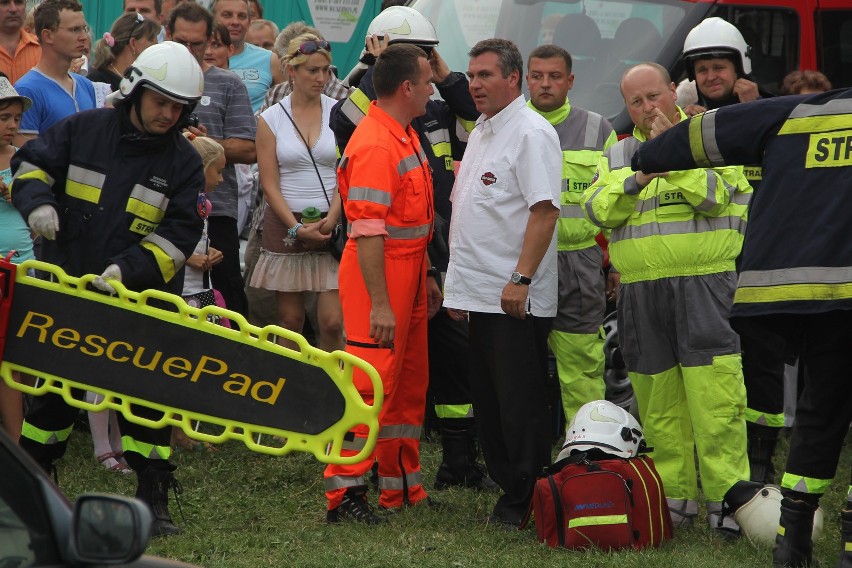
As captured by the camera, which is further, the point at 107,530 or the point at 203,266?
the point at 203,266

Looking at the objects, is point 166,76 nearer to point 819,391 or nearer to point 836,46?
point 819,391

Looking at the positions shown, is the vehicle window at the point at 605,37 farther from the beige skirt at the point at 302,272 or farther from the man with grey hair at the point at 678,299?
the man with grey hair at the point at 678,299

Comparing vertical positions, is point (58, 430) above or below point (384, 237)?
below

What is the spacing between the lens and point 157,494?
602 centimetres

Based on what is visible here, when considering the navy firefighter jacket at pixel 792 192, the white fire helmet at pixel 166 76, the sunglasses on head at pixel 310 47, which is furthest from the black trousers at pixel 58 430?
the sunglasses on head at pixel 310 47

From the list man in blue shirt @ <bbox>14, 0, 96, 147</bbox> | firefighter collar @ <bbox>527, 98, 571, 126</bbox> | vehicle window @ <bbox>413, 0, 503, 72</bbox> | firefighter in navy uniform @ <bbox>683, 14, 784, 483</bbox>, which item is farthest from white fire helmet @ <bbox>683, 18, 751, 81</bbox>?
man in blue shirt @ <bbox>14, 0, 96, 147</bbox>

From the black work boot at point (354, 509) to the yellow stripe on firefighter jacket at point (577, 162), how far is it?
179 centimetres

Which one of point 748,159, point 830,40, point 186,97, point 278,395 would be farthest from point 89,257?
point 830,40

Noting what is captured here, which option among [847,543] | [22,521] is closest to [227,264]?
[847,543]

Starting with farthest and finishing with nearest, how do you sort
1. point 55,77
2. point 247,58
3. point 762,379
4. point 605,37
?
point 247,58, point 605,37, point 55,77, point 762,379

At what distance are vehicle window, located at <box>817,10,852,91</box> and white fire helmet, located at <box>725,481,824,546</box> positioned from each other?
4.21 metres

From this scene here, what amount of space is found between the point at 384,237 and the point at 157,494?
1.54m

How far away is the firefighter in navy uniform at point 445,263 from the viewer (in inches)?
284

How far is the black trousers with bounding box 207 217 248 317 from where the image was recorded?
870 cm
